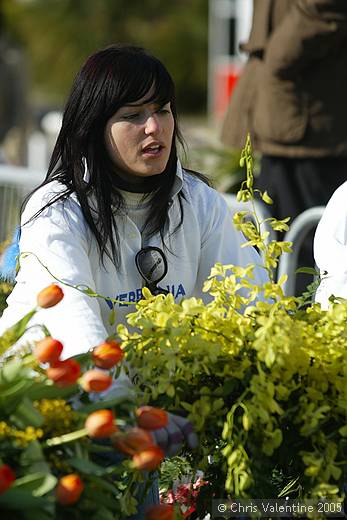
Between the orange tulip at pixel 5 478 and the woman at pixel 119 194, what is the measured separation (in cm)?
82

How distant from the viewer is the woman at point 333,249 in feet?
9.44

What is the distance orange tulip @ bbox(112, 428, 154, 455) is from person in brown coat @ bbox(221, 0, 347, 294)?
318 centimetres

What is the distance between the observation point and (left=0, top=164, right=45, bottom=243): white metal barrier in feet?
17.9

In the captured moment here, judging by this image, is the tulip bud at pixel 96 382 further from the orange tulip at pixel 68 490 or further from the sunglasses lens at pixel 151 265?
the sunglasses lens at pixel 151 265

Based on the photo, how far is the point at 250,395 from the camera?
7.55 ft

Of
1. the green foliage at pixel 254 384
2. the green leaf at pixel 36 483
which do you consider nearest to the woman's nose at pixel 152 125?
the green foliage at pixel 254 384

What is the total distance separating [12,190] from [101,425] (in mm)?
3698

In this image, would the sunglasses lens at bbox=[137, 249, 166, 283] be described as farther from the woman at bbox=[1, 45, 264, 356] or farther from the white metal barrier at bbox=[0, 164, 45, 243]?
the white metal barrier at bbox=[0, 164, 45, 243]

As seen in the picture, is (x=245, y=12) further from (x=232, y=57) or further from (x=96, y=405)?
(x=96, y=405)

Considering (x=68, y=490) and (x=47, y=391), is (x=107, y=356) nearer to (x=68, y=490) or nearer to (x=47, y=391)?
(x=47, y=391)

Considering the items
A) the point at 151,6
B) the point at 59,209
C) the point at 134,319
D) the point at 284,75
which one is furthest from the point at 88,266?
the point at 151,6

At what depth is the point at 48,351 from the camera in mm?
2098

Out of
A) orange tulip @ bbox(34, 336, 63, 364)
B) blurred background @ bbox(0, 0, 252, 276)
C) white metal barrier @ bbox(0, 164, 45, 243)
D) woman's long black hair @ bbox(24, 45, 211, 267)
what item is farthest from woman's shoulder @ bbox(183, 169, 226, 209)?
blurred background @ bbox(0, 0, 252, 276)

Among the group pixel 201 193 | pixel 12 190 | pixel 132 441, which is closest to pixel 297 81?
pixel 12 190
